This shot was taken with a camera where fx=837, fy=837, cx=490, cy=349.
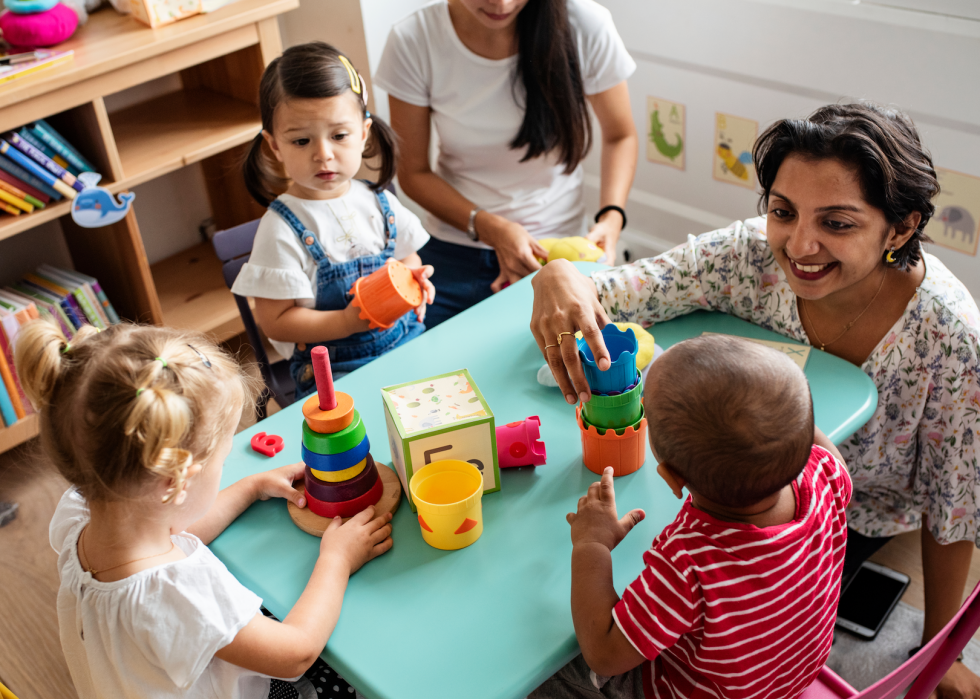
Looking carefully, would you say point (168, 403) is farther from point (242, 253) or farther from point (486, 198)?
point (486, 198)

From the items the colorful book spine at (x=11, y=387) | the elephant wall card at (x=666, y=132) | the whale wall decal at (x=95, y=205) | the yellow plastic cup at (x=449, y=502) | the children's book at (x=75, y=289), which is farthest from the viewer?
the elephant wall card at (x=666, y=132)

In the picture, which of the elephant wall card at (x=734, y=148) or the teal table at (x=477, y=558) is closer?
the teal table at (x=477, y=558)

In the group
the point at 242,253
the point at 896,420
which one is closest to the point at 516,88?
the point at 242,253

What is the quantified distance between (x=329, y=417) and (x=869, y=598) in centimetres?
136

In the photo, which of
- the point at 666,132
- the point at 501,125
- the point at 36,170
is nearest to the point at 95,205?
the point at 36,170

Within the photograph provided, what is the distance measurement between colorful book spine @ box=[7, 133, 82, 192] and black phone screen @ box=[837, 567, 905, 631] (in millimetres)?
A: 2113

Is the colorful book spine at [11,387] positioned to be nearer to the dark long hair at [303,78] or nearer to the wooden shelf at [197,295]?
the wooden shelf at [197,295]

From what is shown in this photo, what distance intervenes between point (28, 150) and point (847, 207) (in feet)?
6.18

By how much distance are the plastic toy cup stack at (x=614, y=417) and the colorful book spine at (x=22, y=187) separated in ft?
5.36

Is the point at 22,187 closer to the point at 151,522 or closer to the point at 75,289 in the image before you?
the point at 75,289

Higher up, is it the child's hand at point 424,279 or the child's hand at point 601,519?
the child's hand at point 424,279

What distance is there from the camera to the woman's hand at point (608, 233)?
80.7 inches

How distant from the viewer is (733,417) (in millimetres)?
874

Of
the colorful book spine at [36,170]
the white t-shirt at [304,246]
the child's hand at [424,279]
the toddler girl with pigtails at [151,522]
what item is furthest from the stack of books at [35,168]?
the toddler girl with pigtails at [151,522]
